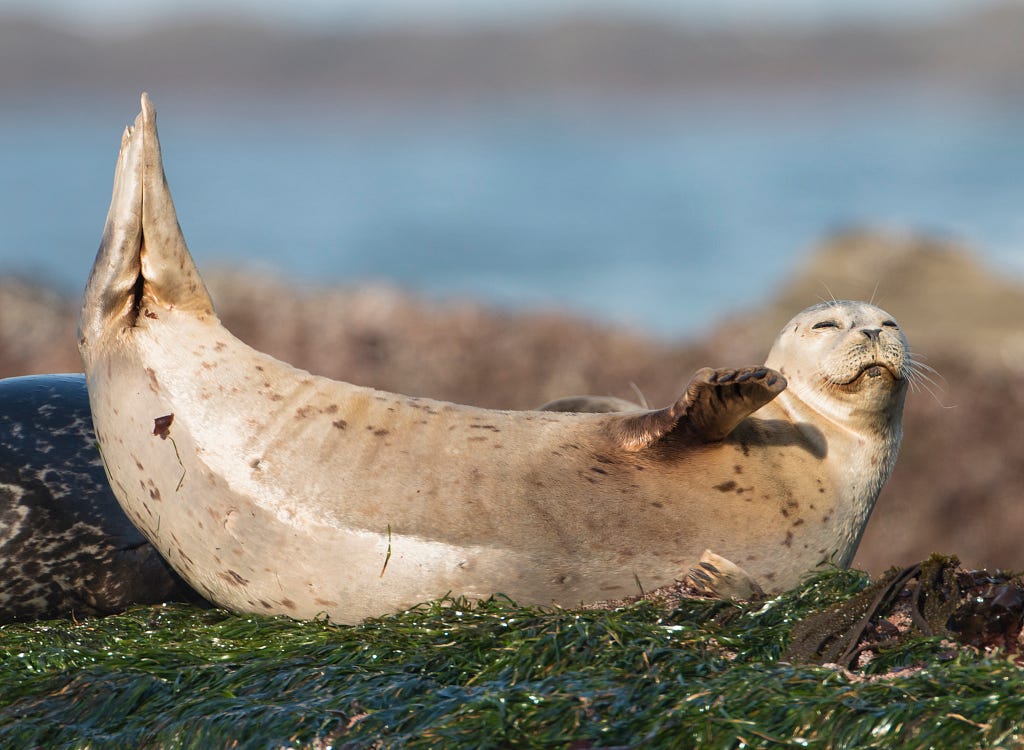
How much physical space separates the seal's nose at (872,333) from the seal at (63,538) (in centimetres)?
254

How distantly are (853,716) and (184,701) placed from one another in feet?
5.67

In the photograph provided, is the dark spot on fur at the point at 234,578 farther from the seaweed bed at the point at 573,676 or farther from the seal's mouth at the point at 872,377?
the seal's mouth at the point at 872,377

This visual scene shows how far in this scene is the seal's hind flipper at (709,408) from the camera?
3877 millimetres

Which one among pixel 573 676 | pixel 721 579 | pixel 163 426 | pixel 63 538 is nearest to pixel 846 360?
A: pixel 721 579

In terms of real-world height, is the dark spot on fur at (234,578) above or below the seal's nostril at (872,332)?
below

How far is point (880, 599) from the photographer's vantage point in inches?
144

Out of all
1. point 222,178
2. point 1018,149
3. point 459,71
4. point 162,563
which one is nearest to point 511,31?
point 459,71

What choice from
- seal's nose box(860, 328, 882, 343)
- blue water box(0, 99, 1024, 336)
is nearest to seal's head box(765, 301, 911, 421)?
seal's nose box(860, 328, 882, 343)

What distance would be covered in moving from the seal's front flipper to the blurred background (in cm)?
151

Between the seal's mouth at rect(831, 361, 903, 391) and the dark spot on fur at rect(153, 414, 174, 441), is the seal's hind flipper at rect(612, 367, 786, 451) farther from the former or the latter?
the dark spot on fur at rect(153, 414, 174, 441)

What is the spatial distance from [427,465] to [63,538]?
1461mm

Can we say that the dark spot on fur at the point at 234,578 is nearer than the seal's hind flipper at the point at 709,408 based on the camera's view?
No

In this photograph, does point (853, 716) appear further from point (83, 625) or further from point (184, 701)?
point (83, 625)

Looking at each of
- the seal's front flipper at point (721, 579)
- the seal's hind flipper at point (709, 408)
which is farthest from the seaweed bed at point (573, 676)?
the seal's hind flipper at point (709, 408)
